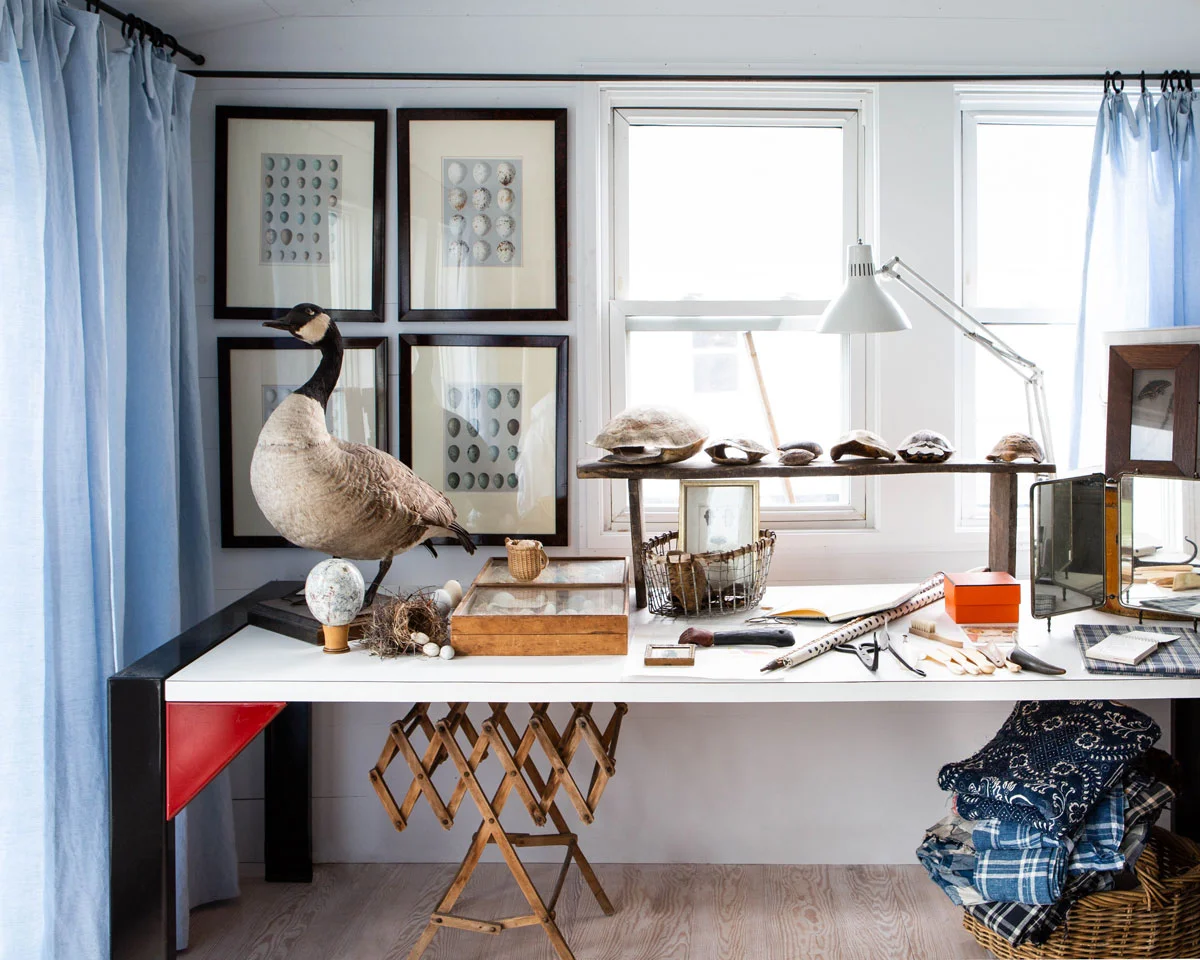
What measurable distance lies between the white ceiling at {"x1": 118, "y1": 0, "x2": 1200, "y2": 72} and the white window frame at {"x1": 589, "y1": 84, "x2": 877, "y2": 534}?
9cm

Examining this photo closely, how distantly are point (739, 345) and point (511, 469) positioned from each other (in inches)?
28.1

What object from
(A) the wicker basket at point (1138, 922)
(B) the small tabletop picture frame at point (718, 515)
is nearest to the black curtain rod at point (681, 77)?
(B) the small tabletop picture frame at point (718, 515)

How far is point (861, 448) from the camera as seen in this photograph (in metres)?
2.08

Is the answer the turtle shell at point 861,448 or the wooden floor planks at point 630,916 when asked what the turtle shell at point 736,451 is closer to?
the turtle shell at point 861,448

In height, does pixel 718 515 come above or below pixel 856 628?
above

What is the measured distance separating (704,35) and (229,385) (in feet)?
5.04

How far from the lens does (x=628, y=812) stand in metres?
2.55

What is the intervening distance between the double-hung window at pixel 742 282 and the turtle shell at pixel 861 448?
1.35ft

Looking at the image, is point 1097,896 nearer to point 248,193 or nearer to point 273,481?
point 273,481

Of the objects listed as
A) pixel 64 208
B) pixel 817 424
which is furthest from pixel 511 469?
pixel 64 208

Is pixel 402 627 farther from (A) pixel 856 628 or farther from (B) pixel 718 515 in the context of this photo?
(A) pixel 856 628

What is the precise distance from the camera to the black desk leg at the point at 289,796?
2.45 meters

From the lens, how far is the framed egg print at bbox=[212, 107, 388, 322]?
7.90 feet

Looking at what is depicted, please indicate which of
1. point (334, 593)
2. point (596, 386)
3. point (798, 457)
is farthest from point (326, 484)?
point (798, 457)
